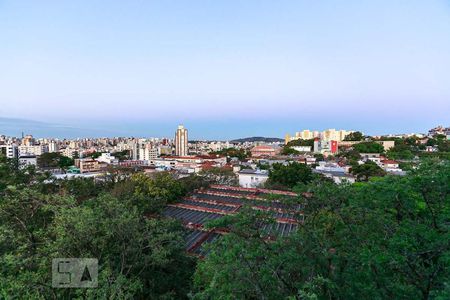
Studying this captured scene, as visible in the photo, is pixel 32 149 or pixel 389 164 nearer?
pixel 389 164

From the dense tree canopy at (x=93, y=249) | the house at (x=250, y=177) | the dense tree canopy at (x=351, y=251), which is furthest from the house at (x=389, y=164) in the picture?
the dense tree canopy at (x=93, y=249)

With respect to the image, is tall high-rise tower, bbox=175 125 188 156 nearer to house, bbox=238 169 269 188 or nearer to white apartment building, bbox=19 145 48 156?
white apartment building, bbox=19 145 48 156

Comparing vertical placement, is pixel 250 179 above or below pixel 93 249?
below

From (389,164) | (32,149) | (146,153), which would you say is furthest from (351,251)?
(32,149)

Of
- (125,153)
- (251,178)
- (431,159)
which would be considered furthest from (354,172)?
(125,153)

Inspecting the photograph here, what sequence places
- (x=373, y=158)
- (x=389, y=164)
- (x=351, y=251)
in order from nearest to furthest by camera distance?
1. (x=351, y=251)
2. (x=389, y=164)
3. (x=373, y=158)

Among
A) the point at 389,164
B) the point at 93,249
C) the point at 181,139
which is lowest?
the point at 389,164

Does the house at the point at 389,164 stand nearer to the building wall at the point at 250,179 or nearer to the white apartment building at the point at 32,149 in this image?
the building wall at the point at 250,179

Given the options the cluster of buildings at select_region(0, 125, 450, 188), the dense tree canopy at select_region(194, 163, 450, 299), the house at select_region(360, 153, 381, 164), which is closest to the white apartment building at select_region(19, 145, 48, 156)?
the cluster of buildings at select_region(0, 125, 450, 188)

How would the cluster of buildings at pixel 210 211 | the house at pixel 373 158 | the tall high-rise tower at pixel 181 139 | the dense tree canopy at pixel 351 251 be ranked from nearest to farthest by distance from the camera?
the dense tree canopy at pixel 351 251, the cluster of buildings at pixel 210 211, the house at pixel 373 158, the tall high-rise tower at pixel 181 139

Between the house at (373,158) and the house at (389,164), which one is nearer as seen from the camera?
the house at (389,164)

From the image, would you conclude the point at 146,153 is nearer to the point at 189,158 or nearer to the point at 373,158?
the point at 189,158

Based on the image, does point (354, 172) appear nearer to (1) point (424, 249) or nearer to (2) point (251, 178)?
(2) point (251, 178)
